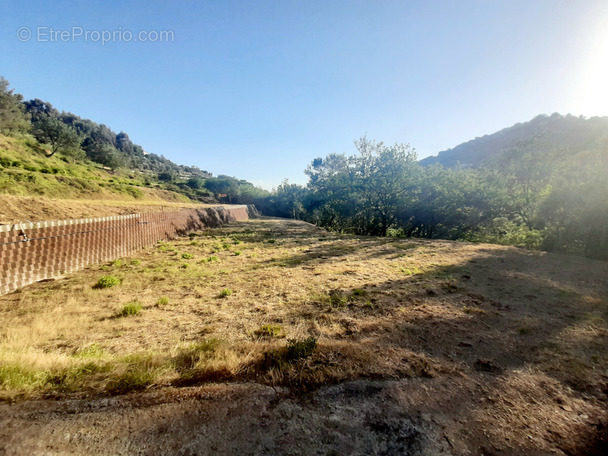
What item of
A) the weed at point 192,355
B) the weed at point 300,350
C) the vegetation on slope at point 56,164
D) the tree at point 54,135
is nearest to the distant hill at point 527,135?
the weed at point 300,350

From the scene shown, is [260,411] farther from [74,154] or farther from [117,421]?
[74,154]

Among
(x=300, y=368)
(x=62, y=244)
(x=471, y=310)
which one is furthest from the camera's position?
(x=62, y=244)

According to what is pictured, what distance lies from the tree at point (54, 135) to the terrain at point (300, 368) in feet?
200

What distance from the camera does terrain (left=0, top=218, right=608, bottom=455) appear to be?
208 centimetres

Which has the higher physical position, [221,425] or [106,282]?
[106,282]

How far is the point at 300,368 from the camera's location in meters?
3.05

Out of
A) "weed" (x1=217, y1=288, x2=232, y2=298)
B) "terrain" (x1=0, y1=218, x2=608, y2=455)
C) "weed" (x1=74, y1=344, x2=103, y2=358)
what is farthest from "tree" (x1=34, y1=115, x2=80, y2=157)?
"weed" (x1=74, y1=344, x2=103, y2=358)

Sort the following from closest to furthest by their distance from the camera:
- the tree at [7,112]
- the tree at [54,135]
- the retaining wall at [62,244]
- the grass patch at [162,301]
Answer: the grass patch at [162,301], the retaining wall at [62,244], the tree at [7,112], the tree at [54,135]

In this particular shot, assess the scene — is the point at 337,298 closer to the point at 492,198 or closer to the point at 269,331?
the point at 269,331

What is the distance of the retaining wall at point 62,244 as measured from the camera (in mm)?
6055

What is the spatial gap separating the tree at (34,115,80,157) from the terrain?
200 feet

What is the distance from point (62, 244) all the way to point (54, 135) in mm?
61817

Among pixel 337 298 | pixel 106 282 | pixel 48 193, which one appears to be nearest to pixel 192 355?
pixel 337 298

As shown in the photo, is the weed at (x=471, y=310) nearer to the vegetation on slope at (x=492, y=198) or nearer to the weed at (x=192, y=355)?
the weed at (x=192, y=355)
